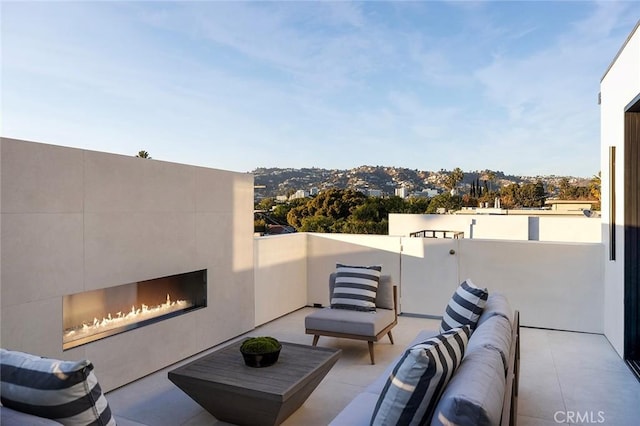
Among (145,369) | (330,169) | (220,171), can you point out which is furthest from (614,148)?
(330,169)

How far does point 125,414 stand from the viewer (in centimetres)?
301

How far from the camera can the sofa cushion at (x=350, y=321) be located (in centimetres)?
402

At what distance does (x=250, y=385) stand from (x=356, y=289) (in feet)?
6.63

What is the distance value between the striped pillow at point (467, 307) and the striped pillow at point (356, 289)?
1.29 m

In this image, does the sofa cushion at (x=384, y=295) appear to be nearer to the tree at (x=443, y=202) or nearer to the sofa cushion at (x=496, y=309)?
the sofa cushion at (x=496, y=309)

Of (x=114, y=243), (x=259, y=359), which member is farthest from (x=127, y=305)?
(x=259, y=359)

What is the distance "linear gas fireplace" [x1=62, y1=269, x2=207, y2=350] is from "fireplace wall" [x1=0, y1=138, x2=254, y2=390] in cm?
8

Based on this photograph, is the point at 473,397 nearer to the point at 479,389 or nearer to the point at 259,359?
the point at 479,389

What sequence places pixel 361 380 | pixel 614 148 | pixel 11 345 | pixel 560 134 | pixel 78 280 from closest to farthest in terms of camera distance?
pixel 11 345 → pixel 78 280 → pixel 361 380 → pixel 614 148 → pixel 560 134

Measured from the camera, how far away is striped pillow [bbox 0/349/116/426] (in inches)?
54.7

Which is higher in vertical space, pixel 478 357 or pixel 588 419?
pixel 478 357

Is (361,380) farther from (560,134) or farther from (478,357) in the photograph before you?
(560,134)

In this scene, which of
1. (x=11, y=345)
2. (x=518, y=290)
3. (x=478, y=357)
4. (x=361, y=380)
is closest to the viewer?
(x=478, y=357)

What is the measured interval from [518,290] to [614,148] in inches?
79.4
